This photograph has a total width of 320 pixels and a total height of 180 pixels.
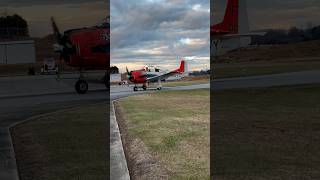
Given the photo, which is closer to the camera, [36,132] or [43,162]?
[43,162]

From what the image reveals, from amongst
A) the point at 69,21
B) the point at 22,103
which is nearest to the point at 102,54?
the point at 69,21

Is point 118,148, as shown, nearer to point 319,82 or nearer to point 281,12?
point 281,12

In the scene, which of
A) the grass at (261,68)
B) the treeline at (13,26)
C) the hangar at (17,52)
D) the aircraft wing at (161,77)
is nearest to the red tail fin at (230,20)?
the grass at (261,68)

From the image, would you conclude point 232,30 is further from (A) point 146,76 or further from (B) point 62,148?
(A) point 146,76

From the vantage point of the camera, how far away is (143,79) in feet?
73.3

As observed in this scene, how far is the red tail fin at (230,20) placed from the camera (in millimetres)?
7313

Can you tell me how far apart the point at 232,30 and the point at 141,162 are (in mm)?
3672

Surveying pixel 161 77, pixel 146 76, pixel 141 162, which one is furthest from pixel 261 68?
pixel 161 77

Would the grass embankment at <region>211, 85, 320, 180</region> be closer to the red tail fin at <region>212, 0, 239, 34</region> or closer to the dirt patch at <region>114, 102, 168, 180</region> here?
the dirt patch at <region>114, 102, 168, 180</region>

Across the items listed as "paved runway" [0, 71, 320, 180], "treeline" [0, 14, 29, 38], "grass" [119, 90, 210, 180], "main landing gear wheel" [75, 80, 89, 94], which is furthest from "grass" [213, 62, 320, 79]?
"treeline" [0, 14, 29, 38]

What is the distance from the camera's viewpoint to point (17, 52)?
6332mm

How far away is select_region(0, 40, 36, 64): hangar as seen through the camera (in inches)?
241

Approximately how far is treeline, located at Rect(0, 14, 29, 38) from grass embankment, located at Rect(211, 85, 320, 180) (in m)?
3.07

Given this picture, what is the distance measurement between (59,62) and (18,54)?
0.83 meters
